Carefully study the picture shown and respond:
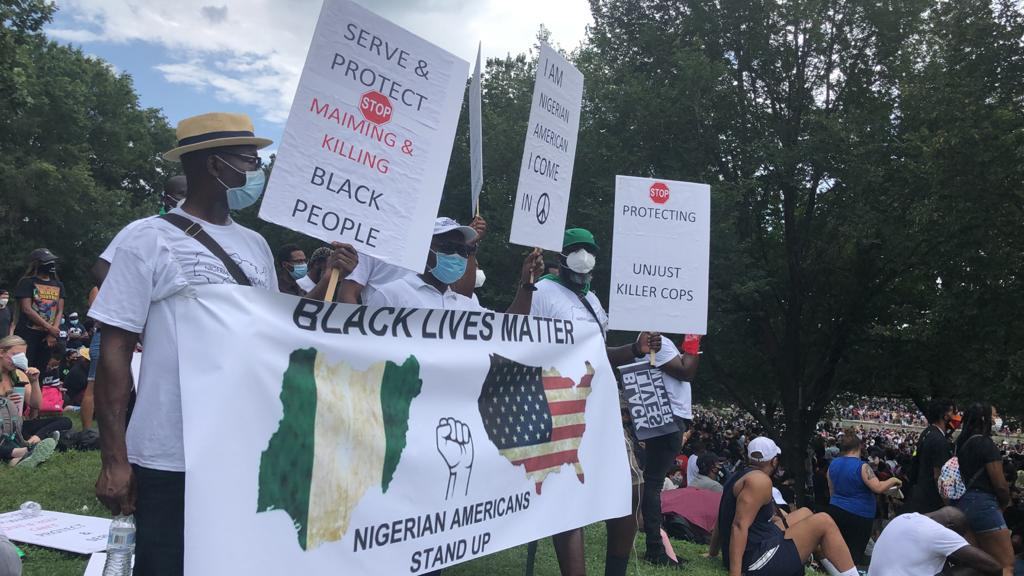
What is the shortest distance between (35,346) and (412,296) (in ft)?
26.0

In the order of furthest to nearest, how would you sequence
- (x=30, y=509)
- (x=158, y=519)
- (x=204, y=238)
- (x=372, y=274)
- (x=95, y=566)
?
1. (x=30, y=509)
2. (x=372, y=274)
3. (x=95, y=566)
4. (x=204, y=238)
5. (x=158, y=519)

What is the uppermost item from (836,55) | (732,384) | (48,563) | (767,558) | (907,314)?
(836,55)

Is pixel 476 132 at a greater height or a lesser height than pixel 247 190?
greater

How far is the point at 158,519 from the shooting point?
9.30 ft

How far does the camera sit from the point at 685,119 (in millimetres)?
20625

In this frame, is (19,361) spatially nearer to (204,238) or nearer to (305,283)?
(305,283)

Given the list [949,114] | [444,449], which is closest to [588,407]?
[444,449]

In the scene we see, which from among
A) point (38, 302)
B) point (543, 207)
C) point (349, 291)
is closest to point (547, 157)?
point (543, 207)

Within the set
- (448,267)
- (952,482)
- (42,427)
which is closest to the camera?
(448,267)

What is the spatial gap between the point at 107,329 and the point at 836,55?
73.0 ft

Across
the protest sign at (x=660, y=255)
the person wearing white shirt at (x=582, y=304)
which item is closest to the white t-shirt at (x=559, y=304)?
the person wearing white shirt at (x=582, y=304)

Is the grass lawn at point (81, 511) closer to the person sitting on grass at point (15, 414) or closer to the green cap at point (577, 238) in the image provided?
the person sitting on grass at point (15, 414)

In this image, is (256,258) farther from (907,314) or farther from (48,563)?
(907,314)

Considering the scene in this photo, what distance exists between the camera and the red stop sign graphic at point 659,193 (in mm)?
6141
